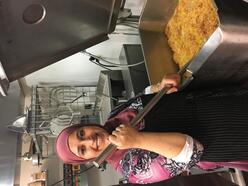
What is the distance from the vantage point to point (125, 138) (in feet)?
2.33

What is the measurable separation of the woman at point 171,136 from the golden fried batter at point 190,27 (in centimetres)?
29

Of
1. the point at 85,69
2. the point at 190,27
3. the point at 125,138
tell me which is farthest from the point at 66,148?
the point at 85,69

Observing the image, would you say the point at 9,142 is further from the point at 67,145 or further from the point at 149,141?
the point at 149,141

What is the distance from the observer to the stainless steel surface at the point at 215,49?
0.94 metres

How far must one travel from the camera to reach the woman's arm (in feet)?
2.34

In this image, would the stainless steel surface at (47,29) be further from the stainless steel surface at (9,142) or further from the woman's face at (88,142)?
the stainless steel surface at (9,142)

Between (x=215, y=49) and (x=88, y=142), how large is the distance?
1.71 feet

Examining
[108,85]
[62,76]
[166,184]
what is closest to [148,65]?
[108,85]

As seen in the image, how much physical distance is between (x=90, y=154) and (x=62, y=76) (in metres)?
0.94

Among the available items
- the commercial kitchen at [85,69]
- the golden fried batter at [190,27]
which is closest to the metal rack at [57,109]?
the commercial kitchen at [85,69]

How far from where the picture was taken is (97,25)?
3.67 ft

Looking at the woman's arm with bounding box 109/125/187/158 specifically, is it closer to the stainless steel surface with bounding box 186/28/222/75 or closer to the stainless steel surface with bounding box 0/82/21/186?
the stainless steel surface with bounding box 186/28/222/75

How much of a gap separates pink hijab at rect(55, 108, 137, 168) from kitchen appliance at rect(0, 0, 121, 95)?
288mm

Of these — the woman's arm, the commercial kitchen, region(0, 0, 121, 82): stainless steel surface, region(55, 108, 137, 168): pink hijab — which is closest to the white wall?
the commercial kitchen
